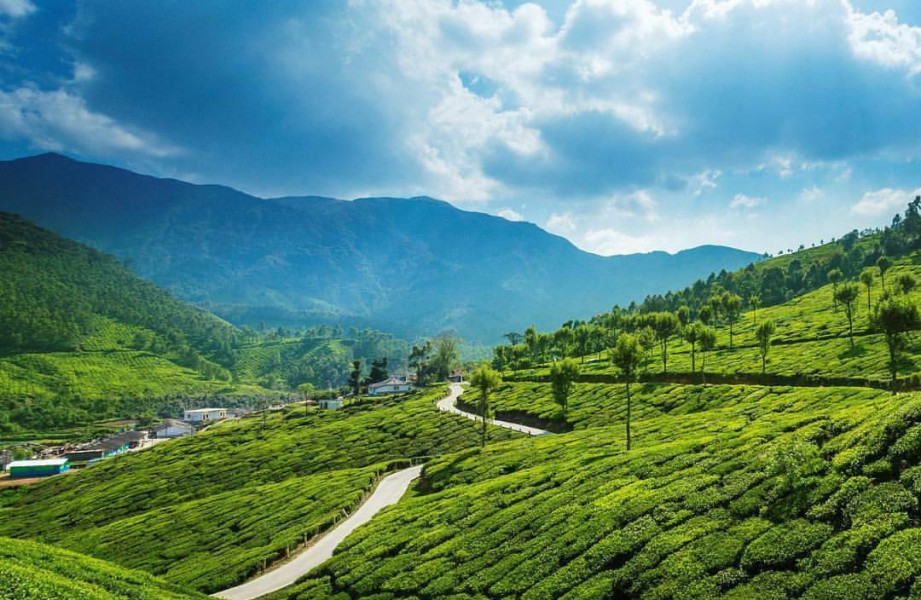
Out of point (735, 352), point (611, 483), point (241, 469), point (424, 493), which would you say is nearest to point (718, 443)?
point (611, 483)

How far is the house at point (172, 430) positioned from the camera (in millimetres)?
176887

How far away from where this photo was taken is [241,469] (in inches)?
3041

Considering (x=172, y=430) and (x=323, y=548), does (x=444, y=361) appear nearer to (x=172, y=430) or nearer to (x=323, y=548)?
(x=172, y=430)

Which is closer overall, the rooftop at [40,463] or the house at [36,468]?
the house at [36,468]

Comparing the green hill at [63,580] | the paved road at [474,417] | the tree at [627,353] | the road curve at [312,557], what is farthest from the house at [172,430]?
the tree at [627,353]

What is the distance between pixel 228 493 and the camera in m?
63.6

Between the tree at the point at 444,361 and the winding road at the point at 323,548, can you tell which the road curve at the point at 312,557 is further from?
the tree at the point at 444,361

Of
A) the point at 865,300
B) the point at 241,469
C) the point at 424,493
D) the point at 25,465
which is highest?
the point at 865,300

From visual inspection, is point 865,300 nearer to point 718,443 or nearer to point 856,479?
point 718,443

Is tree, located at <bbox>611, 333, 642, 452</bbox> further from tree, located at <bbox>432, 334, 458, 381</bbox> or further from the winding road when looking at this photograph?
tree, located at <bbox>432, 334, 458, 381</bbox>

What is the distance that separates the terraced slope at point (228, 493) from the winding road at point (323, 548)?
147cm

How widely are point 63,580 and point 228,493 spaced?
162 feet

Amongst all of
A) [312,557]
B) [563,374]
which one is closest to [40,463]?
[312,557]

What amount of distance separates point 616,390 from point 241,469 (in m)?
61.5
